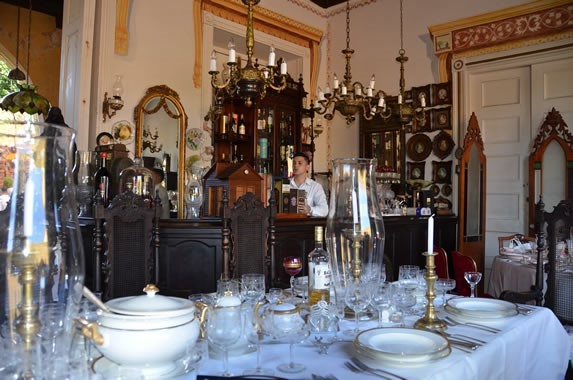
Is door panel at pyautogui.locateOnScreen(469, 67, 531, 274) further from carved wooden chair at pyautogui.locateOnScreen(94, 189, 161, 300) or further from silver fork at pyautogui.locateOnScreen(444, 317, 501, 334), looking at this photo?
carved wooden chair at pyautogui.locateOnScreen(94, 189, 161, 300)

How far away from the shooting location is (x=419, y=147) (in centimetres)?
645

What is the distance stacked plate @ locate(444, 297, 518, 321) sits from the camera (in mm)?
1562

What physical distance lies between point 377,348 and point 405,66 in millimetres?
6090

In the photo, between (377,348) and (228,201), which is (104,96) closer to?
(228,201)

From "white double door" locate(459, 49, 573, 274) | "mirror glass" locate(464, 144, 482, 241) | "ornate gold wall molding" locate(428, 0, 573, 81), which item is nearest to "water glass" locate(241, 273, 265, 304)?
"mirror glass" locate(464, 144, 482, 241)

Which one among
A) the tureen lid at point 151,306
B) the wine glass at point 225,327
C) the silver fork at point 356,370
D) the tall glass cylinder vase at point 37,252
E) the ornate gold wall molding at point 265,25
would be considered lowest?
the silver fork at point 356,370

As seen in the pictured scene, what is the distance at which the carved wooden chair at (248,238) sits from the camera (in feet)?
9.38

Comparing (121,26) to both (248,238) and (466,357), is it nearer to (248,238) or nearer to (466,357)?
(248,238)

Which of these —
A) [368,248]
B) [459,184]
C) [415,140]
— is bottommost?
[368,248]

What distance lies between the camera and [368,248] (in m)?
1.40

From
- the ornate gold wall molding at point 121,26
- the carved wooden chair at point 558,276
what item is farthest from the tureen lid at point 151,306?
the ornate gold wall molding at point 121,26

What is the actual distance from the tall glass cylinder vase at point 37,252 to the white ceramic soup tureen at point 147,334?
5.9 inches

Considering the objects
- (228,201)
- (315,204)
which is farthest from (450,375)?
(315,204)

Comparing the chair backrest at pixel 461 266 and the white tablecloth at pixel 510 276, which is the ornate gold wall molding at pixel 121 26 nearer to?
the chair backrest at pixel 461 266
